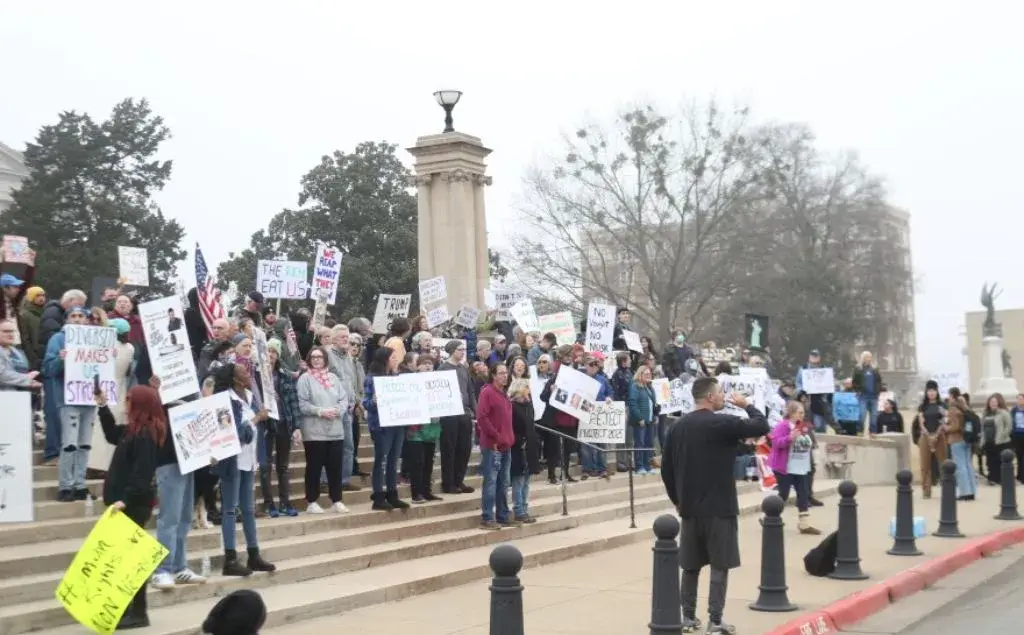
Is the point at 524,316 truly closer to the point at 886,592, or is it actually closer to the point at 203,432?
the point at 886,592

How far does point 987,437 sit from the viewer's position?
81.7 feet

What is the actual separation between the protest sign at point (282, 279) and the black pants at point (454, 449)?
12.9 feet

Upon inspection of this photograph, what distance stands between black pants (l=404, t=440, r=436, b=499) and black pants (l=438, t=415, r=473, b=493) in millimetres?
330

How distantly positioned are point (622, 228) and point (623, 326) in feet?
96.9

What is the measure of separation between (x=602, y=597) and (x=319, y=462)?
3.61m

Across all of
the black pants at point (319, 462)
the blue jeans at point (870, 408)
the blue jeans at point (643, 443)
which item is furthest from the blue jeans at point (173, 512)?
the blue jeans at point (870, 408)

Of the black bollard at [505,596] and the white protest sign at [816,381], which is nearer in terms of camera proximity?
the black bollard at [505,596]

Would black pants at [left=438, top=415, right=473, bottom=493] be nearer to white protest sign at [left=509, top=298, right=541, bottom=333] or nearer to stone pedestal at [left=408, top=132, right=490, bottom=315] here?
white protest sign at [left=509, top=298, right=541, bottom=333]

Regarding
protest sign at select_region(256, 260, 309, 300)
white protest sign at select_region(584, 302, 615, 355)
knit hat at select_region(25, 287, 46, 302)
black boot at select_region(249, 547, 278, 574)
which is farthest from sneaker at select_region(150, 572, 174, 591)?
white protest sign at select_region(584, 302, 615, 355)

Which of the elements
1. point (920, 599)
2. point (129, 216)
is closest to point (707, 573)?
point (920, 599)

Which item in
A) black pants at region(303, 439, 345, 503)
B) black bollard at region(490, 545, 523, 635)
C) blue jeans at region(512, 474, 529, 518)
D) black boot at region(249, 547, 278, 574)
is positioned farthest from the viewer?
blue jeans at region(512, 474, 529, 518)

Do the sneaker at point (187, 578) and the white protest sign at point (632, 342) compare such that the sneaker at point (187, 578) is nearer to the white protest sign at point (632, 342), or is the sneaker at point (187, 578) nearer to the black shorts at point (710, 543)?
the black shorts at point (710, 543)

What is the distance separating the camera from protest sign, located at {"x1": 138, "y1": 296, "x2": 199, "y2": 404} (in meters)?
10.5

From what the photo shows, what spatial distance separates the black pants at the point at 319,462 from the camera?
43.5ft
